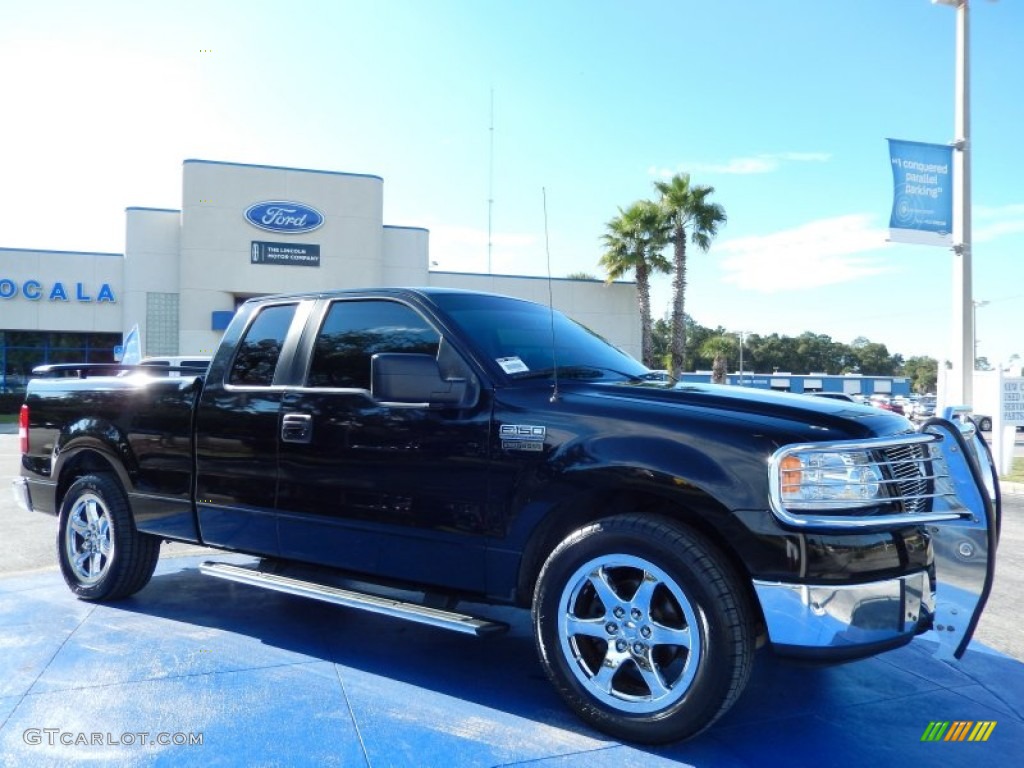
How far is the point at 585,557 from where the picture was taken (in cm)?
316

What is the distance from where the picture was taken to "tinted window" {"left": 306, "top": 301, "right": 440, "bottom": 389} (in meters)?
3.99

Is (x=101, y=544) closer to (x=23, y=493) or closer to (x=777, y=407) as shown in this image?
(x=23, y=493)

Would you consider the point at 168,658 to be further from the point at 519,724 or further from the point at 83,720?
the point at 519,724

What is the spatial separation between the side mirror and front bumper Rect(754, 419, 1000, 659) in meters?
1.47

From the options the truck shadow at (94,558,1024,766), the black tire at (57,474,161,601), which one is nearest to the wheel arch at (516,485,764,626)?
the truck shadow at (94,558,1024,766)

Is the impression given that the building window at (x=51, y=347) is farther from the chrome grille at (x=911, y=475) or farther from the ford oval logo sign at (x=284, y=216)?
the chrome grille at (x=911, y=475)

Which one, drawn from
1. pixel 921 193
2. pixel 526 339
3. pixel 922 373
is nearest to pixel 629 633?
pixel 526 339

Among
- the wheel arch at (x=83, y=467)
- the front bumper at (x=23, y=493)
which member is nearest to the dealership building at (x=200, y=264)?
the front bumper at (x=23, y=493)

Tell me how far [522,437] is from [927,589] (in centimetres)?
168

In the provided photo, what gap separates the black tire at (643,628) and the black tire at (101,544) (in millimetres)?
2988

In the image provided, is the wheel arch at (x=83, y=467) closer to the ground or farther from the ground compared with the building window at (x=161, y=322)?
closer to the ground

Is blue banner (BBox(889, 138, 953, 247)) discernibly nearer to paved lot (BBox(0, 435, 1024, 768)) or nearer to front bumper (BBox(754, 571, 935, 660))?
paved lot (BBox(0, 435, 1024, 768))

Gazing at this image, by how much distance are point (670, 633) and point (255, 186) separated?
3074 cm

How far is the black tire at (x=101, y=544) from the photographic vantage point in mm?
4973
